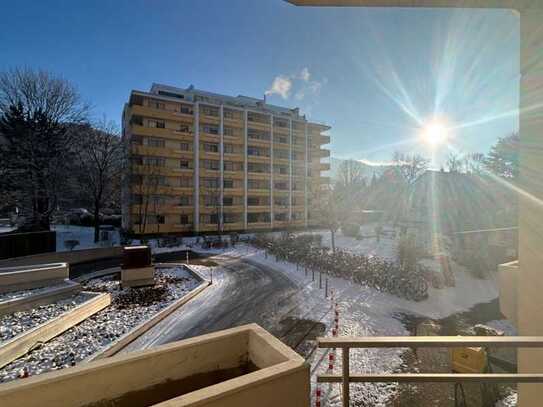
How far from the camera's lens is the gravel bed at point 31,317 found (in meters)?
8.04

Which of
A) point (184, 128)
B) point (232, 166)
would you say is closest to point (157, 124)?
point (184, 128)

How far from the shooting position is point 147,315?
985 centimetres

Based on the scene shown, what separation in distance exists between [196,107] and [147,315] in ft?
101

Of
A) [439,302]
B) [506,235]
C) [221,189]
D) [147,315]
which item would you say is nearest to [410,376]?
[147,315]

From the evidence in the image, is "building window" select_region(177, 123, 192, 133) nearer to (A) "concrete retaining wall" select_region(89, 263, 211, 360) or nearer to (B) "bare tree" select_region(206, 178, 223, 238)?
(B) "bare tree" select_region(206, 178, 223, 238)

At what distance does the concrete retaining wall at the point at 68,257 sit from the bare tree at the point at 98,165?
5.30 meters

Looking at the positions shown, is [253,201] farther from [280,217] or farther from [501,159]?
[501,159]

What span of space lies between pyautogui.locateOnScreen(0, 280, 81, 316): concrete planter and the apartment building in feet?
64.6

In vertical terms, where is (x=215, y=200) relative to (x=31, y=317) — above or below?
above

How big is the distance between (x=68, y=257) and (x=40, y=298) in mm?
10151

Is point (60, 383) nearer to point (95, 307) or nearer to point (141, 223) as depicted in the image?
point (95, 307)

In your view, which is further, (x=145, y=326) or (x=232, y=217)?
(x=232, y=217)

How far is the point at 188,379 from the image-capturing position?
2.69m

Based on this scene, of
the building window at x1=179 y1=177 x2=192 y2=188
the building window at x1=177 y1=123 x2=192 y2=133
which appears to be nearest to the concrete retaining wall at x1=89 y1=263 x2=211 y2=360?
the building window at x1=179 y1=177 x2=192 y2=188
